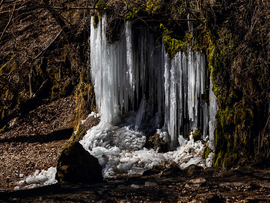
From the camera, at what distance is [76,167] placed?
16.8ft

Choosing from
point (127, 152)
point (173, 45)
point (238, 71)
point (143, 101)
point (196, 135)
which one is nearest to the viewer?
point (238, 71)

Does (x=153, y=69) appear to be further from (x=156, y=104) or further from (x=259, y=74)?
(x=259, y=74)

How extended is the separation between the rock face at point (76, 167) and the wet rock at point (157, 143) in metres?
2.29

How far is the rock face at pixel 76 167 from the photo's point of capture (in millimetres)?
5098

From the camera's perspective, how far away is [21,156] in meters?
8.92

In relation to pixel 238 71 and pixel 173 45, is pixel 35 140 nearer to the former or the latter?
pixel 173 45

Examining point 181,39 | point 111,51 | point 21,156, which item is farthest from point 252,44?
point 21,156

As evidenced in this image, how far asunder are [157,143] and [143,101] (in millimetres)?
1314

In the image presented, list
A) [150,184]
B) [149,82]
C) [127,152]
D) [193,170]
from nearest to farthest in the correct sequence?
[150,184] → [193,170] → [127,152] → [149,82]

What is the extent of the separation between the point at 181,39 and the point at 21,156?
20.5ft

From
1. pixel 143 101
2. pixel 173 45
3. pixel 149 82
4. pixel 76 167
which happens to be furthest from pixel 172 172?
pixel 173 45

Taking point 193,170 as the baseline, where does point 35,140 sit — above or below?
below

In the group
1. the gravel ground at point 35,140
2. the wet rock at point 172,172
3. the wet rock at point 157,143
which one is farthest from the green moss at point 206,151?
the gravel ground at point 35,140

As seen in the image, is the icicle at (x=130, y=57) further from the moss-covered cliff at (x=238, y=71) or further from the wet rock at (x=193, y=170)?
the wet rock at (x=193, y=170)
